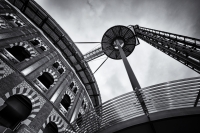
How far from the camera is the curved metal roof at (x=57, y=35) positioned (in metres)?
15.6

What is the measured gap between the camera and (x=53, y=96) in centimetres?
1135

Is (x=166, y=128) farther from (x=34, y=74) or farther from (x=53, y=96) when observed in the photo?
(x=34, y=74)

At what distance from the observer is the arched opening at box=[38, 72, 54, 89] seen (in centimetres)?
1298

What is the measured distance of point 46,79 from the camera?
13180 mm

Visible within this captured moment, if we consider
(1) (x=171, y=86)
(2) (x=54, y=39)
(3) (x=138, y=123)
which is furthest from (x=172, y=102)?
(2) (x=54, y=39)

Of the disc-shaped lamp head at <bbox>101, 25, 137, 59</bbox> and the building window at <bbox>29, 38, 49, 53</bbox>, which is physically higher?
the disc-shaped lamp head at <bbox>101, 25, 137, 59</bbox>

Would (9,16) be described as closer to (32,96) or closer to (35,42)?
(35,42)

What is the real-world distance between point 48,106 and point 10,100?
9.25 ft

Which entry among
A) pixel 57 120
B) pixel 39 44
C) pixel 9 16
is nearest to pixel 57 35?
pixel 39 44

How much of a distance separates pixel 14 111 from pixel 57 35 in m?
11.1

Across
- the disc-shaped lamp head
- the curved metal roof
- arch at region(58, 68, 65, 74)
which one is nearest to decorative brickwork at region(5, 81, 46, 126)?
arch at region(58, 68, 65, 74)

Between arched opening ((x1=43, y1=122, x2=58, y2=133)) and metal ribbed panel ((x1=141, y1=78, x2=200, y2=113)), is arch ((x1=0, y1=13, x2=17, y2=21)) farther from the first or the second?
metal ribbed panel ((x1=141, y1=78, x2=200, y2=113))

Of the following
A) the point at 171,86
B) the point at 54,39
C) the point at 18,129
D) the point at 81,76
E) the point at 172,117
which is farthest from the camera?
the point at 81,76

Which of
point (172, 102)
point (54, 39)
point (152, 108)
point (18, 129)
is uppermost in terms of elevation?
point (54, 39)
